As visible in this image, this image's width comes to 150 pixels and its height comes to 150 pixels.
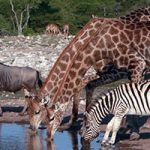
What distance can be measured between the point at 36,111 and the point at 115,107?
1.48 m

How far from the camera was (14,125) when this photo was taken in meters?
16.9

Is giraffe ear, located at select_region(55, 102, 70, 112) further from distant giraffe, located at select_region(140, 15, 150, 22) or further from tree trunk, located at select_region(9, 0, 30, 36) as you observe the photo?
tree trunk, located at select_region(9, 0, 30, 36)

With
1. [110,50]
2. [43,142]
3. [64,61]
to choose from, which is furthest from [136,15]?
[43,142]

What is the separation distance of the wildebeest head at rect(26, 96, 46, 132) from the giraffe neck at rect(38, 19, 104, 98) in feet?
1.35

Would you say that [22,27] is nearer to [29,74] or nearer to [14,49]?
[14,49]

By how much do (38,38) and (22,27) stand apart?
933 inches

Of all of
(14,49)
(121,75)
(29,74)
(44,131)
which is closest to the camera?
(44,131)

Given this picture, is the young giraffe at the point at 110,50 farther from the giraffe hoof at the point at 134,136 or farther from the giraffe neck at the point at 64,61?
the giraffe hoof at the point at 134,136

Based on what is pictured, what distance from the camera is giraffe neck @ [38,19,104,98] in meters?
15.6

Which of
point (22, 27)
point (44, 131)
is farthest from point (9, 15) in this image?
point (44, 131)

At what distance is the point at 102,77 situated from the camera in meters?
17.2

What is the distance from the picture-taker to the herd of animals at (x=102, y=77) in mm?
14602

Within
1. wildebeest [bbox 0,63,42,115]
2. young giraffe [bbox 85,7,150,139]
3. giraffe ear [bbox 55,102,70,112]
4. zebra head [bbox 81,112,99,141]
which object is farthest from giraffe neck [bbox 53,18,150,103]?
wildebeest [bbox 0,63,42,115]

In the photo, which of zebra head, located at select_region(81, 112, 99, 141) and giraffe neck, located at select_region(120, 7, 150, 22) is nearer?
zebra head, located at select_region(81, 112, 99, 141)
